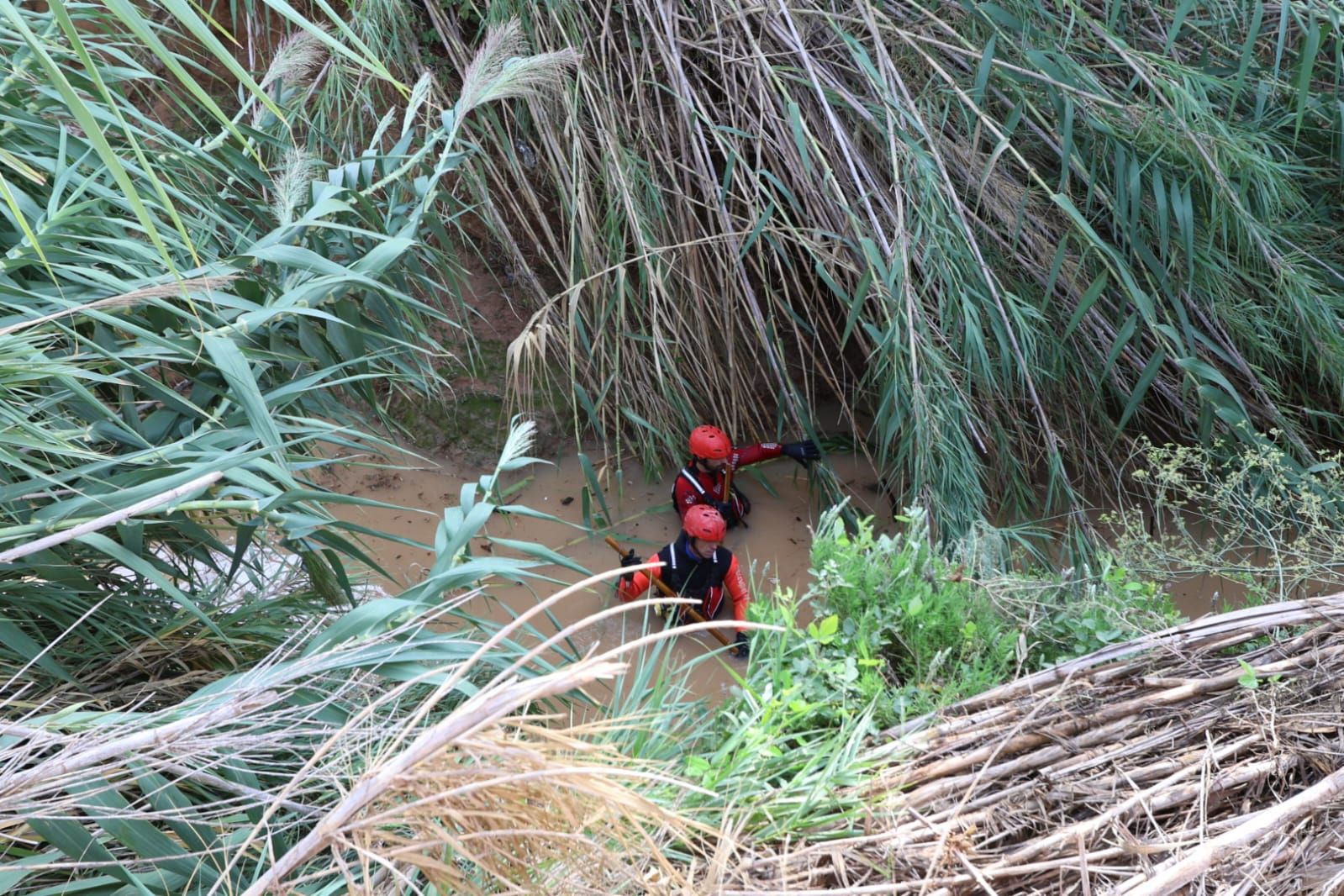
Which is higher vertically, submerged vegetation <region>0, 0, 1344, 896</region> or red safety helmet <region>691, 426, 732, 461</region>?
submerged vegetation <region>0, 0, 1344, 896</region>

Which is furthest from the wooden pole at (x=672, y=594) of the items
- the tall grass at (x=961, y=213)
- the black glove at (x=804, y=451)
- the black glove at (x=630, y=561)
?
the black glove at (x=804, y=451)

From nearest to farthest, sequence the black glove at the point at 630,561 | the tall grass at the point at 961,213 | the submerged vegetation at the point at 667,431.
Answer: the submerged vegetation at the point at 667,431, the tall grass at the point at 961,213, the black glove at the point at 630,561

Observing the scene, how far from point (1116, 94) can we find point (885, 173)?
0.67 m

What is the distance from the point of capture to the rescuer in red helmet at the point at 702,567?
3.19 metres

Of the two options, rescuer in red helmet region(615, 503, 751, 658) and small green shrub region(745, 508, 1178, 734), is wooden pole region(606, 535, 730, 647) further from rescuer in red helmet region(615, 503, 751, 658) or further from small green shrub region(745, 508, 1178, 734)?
small green shrub region(745, 508, 1178, 734)

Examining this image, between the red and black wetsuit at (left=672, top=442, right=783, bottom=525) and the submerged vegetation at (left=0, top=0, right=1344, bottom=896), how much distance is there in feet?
0.47

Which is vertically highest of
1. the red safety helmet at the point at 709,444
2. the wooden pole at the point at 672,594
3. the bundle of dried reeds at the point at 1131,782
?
the bundle of dried reeds at the point at 1131,782

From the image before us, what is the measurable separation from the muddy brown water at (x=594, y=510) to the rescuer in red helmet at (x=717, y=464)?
5.0 inches

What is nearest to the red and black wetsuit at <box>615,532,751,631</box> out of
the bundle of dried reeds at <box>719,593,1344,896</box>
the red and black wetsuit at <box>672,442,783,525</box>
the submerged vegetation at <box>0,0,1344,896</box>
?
the red and black wetsuit at <box>672,442,783,525</box>

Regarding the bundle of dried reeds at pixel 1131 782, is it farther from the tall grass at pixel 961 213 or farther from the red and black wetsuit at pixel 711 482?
the red and black wetsuit at pixel 711 482

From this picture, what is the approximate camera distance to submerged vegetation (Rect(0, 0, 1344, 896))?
1214mm

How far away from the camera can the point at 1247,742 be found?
158cm

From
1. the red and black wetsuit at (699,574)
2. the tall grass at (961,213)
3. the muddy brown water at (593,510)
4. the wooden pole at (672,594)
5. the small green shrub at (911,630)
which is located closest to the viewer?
the small green shrub at (911,630)

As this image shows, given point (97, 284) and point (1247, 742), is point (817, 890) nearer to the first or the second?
A: point (1247, 742)
